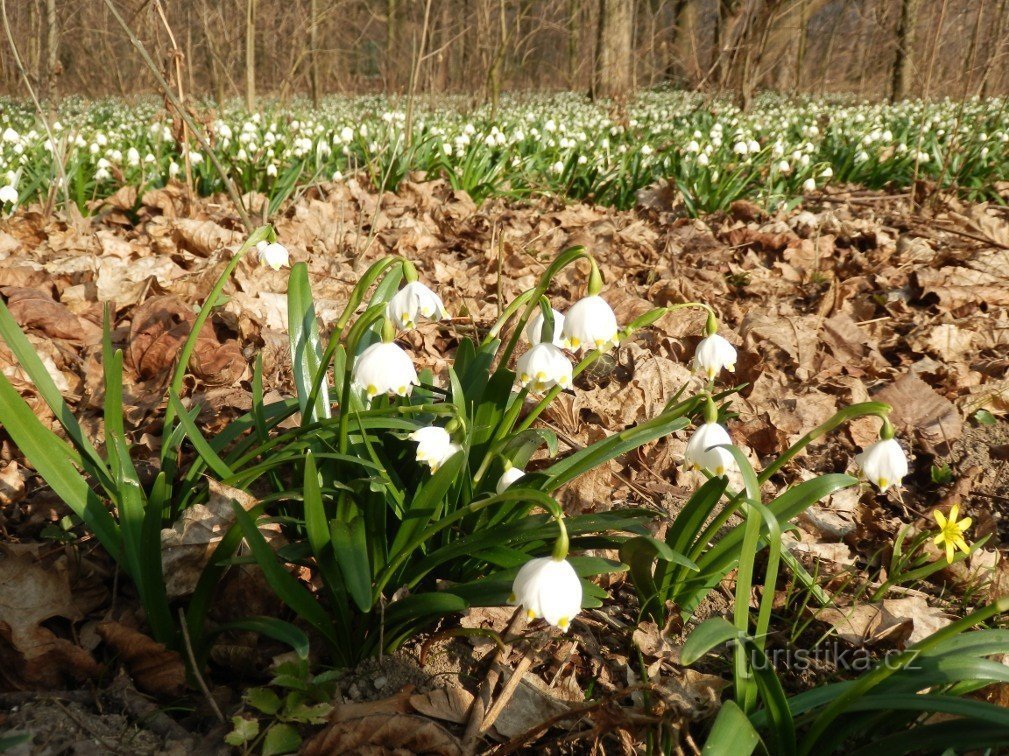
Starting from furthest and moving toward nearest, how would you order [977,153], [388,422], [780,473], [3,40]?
[3,40] < [977,153] < [780,473] < [388,422]

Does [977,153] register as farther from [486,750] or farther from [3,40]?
[3,40]

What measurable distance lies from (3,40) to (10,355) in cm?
1184

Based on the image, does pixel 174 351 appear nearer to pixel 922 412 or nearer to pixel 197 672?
pixel 197 672

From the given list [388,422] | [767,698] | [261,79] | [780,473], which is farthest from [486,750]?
[261,79]

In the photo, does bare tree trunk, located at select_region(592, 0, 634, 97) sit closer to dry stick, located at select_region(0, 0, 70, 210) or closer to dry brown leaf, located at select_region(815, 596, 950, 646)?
dry stick, located at select_region(0, 0, 70, 210)

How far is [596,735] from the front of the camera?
142 cm

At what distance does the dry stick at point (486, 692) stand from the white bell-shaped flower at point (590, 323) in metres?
0.62

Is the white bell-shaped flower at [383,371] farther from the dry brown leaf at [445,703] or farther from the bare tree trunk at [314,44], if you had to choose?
the bare tree trunk at [314,44]

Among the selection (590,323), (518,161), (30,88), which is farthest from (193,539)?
(518,161)

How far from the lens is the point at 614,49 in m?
15.3

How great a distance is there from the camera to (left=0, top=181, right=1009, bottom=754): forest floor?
161 centimetres

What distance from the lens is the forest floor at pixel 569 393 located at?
63.2 inches

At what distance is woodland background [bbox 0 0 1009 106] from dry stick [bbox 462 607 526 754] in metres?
2.64

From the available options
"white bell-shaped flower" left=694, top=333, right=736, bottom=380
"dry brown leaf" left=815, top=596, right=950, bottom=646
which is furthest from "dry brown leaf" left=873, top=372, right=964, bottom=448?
"white bell-shaped flower" left=694, top=333, right=736, bottom=380
